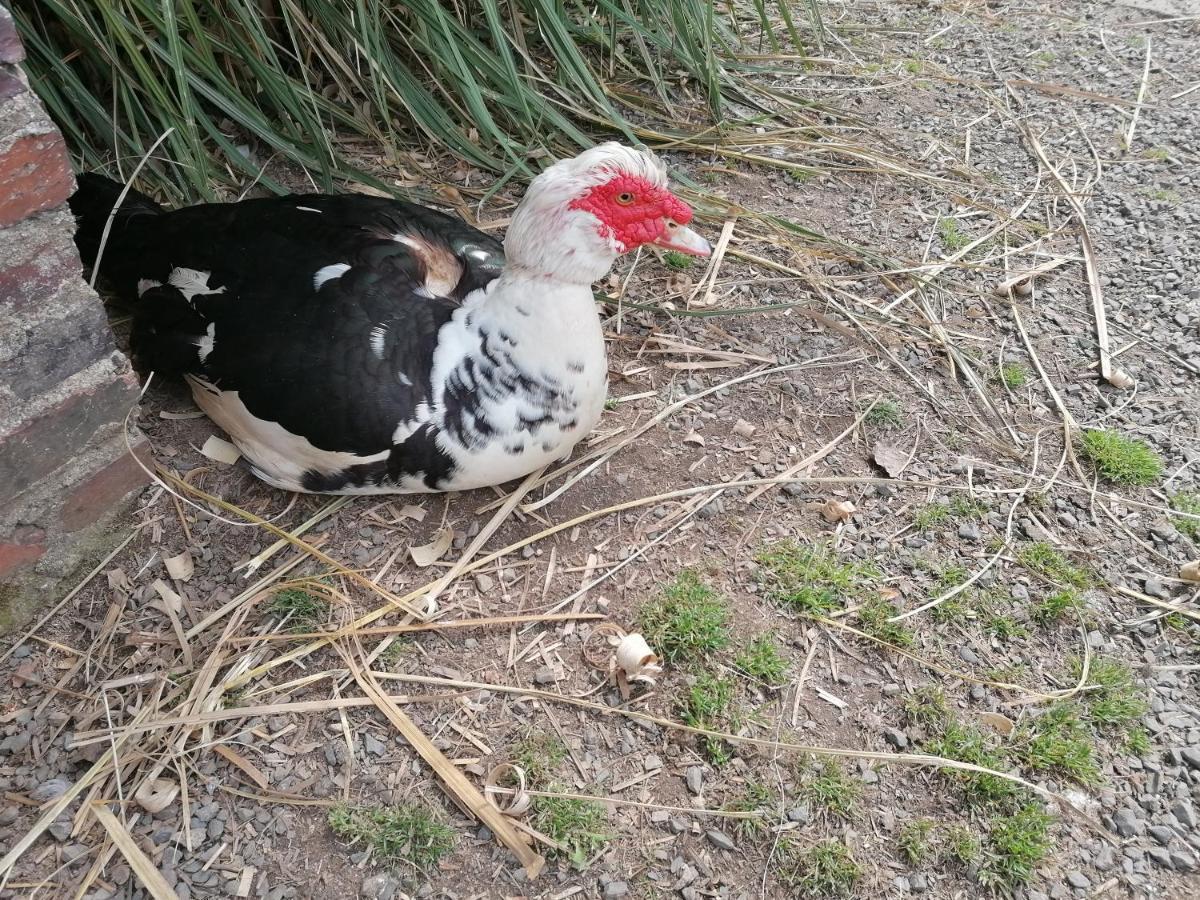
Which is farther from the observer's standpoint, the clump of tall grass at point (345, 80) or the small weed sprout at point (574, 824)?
the clump of tall grass at point (345, 80)

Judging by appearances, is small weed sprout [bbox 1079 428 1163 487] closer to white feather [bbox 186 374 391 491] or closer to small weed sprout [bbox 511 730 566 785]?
small weed sprout [bbox 511 730 566 785]

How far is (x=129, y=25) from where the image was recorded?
272 centimetres

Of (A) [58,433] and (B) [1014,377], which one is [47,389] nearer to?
(A) [58,433]

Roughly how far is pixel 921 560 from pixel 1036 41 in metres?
3.44

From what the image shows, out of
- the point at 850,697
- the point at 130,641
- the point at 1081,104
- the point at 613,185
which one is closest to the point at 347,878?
the point at 130,641

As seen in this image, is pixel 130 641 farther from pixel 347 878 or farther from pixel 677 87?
pixel 677 87

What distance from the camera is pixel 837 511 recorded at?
260 cm

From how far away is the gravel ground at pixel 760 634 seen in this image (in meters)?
1.99

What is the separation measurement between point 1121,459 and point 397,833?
2.30 m

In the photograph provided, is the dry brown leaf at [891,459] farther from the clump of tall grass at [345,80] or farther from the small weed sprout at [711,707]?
the clump of tall grass at [345,80]

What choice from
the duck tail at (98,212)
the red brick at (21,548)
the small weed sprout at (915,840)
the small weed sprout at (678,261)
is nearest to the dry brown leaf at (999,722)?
the small weed sprout at (915,840)

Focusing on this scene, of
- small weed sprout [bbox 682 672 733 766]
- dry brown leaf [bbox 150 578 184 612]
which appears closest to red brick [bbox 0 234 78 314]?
dry brown leaf [bbox 150 578 184 612]

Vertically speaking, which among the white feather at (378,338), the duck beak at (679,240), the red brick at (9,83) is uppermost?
the red brick at (9,83)

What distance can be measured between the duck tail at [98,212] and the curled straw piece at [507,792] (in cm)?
186
